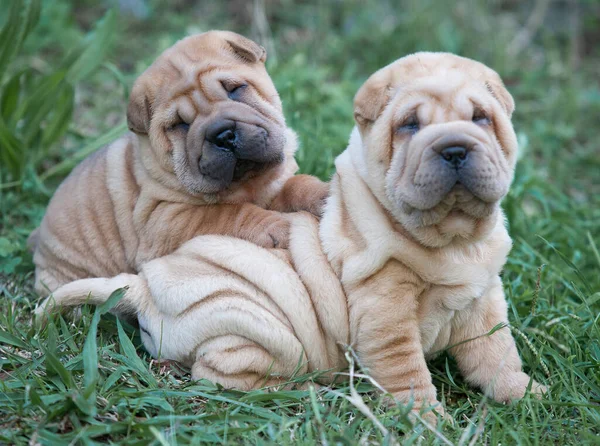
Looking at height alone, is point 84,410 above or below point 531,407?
above

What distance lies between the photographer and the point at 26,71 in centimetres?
645

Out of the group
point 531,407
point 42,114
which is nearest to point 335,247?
point 531,407

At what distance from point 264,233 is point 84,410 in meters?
1.44

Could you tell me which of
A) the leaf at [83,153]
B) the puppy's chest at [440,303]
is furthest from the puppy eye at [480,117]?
the leaf at [83,153]

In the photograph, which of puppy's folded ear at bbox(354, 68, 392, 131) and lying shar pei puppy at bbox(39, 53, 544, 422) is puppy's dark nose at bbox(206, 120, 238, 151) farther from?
puppy's folded ear at bbox(354, 68, 392, 131)

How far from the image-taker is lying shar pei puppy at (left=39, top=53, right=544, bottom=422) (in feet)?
12.1

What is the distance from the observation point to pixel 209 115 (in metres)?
4.60

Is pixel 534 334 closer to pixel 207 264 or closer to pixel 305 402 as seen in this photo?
pixel 305 402

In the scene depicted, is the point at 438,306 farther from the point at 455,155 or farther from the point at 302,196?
the point at 302,196

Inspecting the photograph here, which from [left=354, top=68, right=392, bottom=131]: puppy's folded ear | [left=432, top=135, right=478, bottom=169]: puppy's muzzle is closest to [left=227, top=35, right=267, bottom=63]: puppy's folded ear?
[left=354, top=68, right=392, bottom=131]: puppy's folded ear

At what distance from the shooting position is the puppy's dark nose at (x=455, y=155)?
352 centimetres

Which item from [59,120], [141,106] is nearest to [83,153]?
[59,120]

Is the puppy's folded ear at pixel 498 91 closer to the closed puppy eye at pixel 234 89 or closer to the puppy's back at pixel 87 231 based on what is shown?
the closed puppy eye at pixel 234 89

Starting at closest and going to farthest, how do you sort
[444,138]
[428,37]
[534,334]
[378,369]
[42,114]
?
[444,138] → [378,369] → [534,334] → [42,114] → [428,37]
